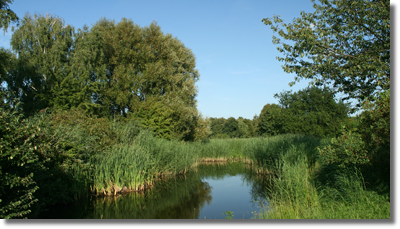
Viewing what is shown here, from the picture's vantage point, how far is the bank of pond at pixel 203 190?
6.23 metres

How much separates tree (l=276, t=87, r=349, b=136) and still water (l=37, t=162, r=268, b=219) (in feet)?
51.5

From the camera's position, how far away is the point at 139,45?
942 inches

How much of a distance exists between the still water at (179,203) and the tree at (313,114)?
1568cm

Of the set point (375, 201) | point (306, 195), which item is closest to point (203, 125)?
point (306, 195)

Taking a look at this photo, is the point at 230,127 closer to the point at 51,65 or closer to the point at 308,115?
the point at 308,115

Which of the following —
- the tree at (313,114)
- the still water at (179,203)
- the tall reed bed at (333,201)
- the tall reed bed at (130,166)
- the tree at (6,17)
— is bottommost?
the still water at (179,203)

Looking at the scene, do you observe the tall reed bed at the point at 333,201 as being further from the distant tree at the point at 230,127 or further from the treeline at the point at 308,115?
the distant tree at the point at 230,127

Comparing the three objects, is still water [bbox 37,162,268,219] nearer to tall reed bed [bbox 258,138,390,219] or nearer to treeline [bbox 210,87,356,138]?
tall reed bed [bbox 258,138,390,219]

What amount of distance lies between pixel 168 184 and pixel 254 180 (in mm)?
4550

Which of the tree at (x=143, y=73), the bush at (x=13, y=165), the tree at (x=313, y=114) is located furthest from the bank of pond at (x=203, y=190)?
the tree at (x=313, y=114)

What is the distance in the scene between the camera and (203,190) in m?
11.4

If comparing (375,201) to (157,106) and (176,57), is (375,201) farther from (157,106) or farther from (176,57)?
(176,57)

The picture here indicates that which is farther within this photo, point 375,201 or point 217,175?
point 217,175

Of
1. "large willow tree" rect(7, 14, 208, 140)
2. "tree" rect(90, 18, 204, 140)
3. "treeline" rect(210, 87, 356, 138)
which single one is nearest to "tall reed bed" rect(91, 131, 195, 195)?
"large willow tree" rect(7, 14, 208, 140)
